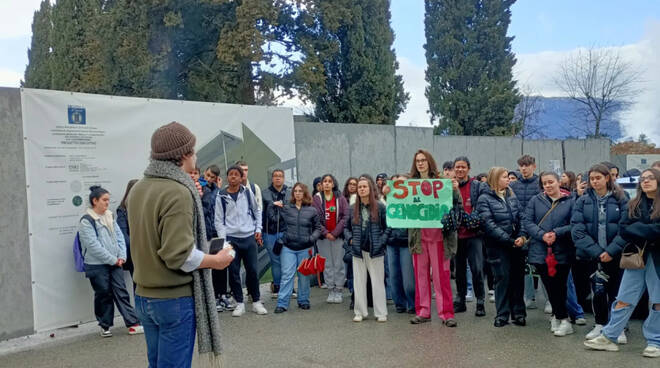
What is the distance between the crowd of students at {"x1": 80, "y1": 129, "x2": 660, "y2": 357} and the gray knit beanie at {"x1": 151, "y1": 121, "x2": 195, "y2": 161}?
9.88 ft

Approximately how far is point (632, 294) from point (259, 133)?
6425 mm

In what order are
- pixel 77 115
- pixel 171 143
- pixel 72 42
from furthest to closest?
pixel 72 42, pixel 77 115, pixel 171 143

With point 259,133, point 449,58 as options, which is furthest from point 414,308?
point 449,58

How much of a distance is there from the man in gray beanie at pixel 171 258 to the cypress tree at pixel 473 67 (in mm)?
25862

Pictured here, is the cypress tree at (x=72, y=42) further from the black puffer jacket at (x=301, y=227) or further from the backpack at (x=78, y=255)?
the backpack at (x=78, y=255)

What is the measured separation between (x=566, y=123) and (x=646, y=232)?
1660 inches

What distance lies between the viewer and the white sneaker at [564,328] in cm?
711

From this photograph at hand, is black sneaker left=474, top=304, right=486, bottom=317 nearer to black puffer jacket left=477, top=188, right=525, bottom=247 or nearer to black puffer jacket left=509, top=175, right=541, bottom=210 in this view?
black puffer jacket left=477, top=188, right=525, bottom=247

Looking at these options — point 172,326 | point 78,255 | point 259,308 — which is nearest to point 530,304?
point 259,308

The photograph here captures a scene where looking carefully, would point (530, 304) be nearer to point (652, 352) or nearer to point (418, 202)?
point (418, 202)

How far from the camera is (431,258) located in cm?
791

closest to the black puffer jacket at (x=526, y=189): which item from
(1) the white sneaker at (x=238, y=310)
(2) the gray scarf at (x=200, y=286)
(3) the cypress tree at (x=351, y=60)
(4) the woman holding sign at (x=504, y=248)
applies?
(4) the woman holding sign at (x=504, y=248)

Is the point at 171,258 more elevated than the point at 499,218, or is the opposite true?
the point at 171,258

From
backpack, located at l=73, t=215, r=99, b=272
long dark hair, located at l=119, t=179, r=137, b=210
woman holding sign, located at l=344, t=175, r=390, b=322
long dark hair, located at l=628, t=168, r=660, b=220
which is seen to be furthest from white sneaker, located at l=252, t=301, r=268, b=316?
long dark hair, located at l=628, t=168, r=660, b=220
